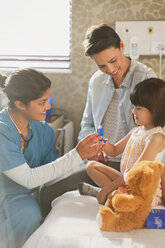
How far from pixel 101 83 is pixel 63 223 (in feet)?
2.75

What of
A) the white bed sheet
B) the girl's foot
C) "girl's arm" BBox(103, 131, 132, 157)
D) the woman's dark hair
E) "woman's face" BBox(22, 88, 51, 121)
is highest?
the woman's dark hair

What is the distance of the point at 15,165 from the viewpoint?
1.11m

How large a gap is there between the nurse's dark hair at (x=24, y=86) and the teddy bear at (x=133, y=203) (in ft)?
1.54

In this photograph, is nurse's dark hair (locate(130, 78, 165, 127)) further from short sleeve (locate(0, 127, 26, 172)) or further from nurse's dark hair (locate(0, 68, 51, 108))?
short sleeve (locate(0, 127, 26, 172))

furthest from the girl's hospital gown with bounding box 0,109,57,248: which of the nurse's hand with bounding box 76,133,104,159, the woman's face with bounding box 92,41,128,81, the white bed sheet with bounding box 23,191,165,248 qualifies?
the woman's face with bounding box 92,41,128,81

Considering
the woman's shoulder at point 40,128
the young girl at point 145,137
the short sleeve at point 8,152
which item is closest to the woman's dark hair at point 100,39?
the young girl at point 145,137

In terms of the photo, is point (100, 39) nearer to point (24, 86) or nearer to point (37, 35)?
point (24, 86)

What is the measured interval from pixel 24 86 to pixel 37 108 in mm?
99

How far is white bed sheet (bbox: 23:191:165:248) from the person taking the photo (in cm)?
86

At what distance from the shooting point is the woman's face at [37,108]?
1.19 meters

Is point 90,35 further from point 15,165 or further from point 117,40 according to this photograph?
point 15,165

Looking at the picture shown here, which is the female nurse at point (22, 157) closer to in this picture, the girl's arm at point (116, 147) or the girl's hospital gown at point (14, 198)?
the girl's hospital gown at point (14, 198)

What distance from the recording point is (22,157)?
1.14 meters

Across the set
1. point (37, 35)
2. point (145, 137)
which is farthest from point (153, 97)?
point (37, 35)
